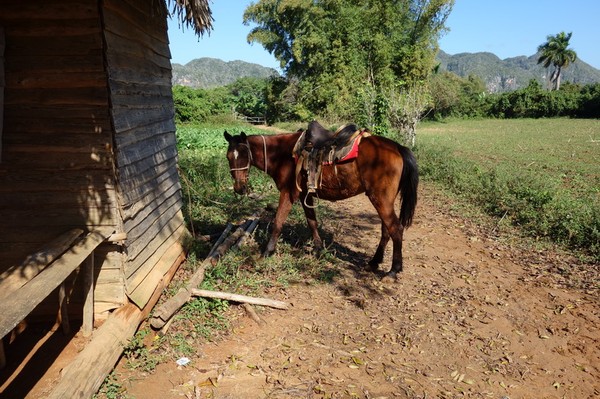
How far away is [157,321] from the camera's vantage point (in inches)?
161

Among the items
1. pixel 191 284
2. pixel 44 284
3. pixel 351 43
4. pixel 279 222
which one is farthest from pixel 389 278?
pixel 351 43

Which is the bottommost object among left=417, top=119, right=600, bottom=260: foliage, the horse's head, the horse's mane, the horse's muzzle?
left=417, top=119, right=600, bottom=260: foliage

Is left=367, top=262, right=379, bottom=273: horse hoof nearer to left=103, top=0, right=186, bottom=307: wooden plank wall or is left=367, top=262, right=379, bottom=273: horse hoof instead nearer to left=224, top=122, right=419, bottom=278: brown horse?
left=224, top=122, right=419, bottom=278: brown horse

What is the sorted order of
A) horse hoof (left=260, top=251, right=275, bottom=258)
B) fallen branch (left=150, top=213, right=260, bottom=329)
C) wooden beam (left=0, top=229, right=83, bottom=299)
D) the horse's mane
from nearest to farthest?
wooden beam (left=0, top=229, right=83, bottom=299) < fallen branch (left=150, top=213, right=260, bottom=329) < the horse's mane < horse hoof (left=260, top=251, right=275, bottom=258)

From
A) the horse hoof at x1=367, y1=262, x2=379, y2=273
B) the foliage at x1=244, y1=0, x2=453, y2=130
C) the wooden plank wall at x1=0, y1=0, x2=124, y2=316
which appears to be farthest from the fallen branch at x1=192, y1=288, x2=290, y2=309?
the foliage at x1=244, y1=0, x2=453, y2=130

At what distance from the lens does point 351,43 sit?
121ft

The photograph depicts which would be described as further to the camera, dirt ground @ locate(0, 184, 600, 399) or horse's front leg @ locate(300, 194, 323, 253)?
horse's front leg @ locate(300, 194, 323, 253)

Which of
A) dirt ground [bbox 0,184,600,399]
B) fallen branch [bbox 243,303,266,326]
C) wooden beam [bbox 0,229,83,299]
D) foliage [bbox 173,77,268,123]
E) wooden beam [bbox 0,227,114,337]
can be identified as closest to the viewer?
wooden beam [bbox 0,227,114,337]

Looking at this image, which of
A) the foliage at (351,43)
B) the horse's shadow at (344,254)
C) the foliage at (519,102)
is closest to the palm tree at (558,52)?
the foliage at (519,102)

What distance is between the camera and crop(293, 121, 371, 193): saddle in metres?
5.38

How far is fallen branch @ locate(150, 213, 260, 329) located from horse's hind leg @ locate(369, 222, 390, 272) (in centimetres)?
216

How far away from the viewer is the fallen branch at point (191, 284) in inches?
163

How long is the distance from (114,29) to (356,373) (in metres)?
4.21

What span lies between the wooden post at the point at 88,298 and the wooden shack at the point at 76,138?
14cm
